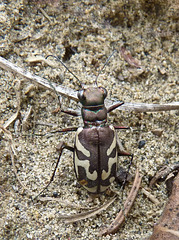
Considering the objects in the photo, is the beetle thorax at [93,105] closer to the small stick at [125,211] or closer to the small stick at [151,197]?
the small stick at [125,211]

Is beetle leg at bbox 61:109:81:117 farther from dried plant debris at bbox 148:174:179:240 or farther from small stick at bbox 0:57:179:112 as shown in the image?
dried plant debris at bbox 148:174:179:240

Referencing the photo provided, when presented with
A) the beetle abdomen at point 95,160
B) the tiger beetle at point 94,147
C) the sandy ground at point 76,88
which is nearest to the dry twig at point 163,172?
the sandy ground at point 76,88

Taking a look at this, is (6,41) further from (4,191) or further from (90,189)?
(90,189)

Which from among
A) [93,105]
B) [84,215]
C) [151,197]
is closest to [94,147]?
[93,105]

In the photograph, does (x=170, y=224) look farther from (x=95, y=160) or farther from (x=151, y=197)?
(x=95, y=160)

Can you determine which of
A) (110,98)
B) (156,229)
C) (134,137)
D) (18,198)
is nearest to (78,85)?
(110,98)

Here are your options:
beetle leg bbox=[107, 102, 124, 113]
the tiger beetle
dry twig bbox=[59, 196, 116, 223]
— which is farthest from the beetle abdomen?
beetle leg bbox=[107, 102, 124, 113]

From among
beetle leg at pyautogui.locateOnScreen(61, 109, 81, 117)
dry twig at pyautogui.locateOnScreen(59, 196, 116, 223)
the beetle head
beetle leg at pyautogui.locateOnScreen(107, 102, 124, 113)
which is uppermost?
the beetle head
